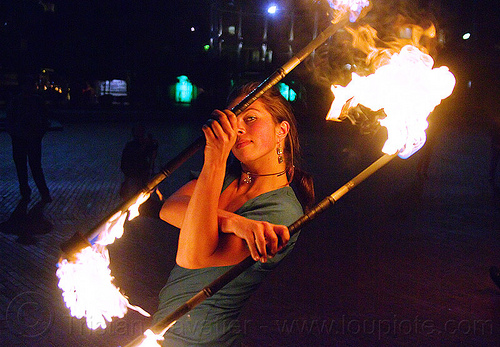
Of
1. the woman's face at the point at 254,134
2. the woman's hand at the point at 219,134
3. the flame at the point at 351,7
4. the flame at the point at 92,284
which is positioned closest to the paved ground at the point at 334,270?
the flame at the point at 92,284

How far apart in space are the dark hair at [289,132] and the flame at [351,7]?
1.56ft

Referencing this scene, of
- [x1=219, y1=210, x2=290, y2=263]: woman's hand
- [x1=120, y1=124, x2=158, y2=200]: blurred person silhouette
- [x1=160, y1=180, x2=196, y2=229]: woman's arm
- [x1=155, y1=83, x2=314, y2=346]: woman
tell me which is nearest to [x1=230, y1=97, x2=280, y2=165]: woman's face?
[x1=155, y1=83, x2=314, y2=346]: woman

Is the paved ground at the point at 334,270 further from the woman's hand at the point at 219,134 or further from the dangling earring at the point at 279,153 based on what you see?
the woman's hand at the point at 219,134

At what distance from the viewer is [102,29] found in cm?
3553

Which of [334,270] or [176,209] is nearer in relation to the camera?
[176,209]

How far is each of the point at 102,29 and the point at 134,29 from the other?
2.69 meters

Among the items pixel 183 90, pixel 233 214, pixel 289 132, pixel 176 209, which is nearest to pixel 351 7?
pixel 289 132

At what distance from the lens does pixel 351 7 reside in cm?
186

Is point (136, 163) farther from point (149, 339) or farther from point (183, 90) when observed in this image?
point (183, 90)

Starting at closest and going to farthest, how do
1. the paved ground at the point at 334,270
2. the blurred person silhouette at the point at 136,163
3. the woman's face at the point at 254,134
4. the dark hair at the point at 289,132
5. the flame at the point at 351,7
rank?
the flame at the point at 351,7
the woman's face at the point at 254,134
the dark hair at the point at 289,132
the paved ground at the point at 334,270
the blurred person silhouette at the point at 136,163

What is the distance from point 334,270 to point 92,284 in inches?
164

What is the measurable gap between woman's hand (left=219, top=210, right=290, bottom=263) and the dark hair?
25.4 inches

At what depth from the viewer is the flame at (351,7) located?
1.82 m

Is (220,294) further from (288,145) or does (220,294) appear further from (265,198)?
(288,145)
